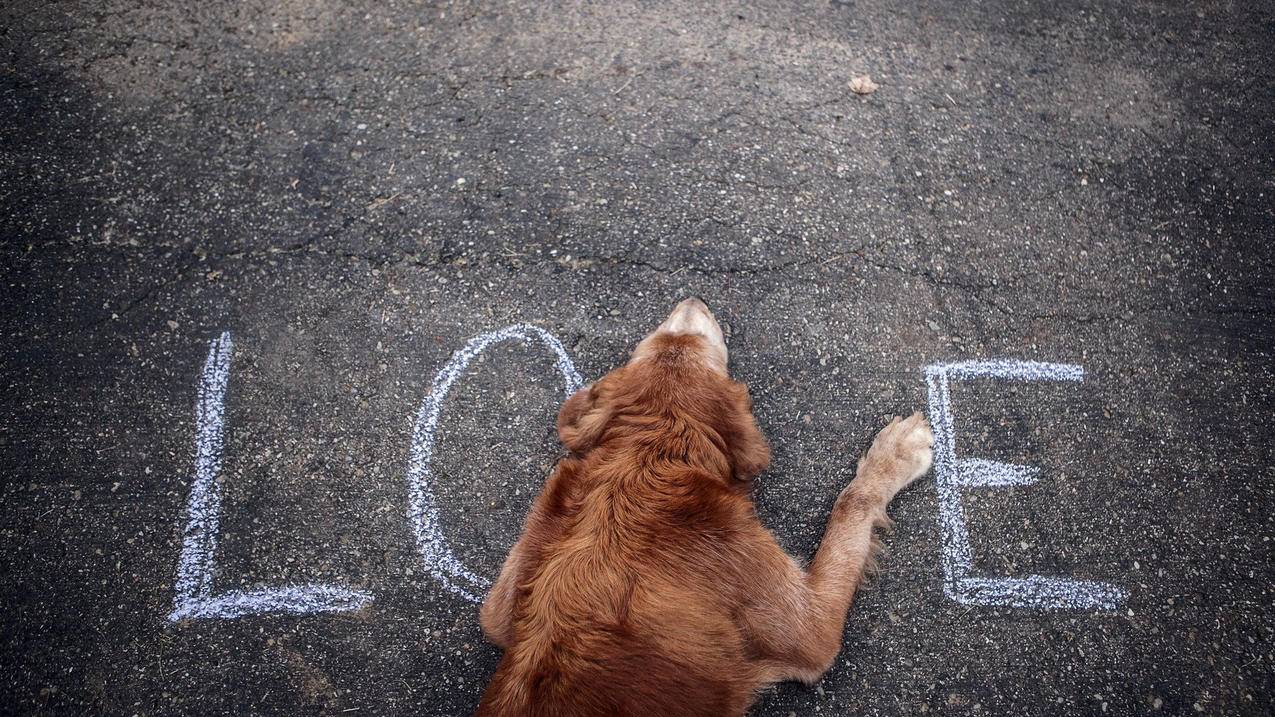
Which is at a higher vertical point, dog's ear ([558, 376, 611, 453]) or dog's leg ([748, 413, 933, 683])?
dog's ear ([558, 376, 611, 453])

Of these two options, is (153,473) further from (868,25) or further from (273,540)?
(868,25)

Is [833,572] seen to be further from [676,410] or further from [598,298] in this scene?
[598,298]

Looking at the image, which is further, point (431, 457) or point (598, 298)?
point (598, 298)

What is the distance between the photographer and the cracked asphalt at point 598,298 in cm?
299

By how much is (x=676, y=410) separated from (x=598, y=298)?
102cm

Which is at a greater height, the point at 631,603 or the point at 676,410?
the point at 676,410

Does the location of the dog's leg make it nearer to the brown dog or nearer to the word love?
the brown dog

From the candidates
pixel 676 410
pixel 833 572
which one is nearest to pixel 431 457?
pixel 676 410

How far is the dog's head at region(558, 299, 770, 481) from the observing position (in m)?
2.54

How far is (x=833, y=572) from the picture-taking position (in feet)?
9.66

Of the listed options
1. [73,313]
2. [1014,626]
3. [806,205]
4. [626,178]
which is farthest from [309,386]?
[1014,626]

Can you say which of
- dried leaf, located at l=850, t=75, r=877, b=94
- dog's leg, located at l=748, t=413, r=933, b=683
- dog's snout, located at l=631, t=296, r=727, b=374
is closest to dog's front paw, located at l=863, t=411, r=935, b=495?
dog's leg, located at l=748, t=413, r=933, b=683

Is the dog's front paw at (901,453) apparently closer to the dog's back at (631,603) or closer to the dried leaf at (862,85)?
the dog's back at (631,603)

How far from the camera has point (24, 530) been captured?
3.00 metres
